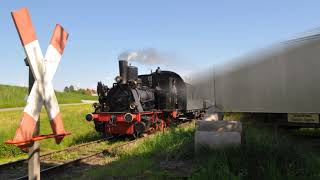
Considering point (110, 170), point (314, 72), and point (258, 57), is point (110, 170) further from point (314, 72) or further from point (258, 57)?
point (314, 72)

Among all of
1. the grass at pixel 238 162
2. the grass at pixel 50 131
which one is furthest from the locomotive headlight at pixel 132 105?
the grass at pixel 238 162

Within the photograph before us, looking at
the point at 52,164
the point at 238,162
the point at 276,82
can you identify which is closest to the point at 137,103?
the point at 52,164

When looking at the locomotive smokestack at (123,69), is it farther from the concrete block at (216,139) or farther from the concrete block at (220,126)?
the concrete block at (216,139)

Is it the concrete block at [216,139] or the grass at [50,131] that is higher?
the concrete block at [216,139]

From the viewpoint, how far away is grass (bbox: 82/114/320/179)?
536 cm

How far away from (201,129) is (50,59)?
4.70 meters

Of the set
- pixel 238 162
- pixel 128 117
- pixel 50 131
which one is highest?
pixel 128 117

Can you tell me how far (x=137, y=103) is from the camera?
1516 cm

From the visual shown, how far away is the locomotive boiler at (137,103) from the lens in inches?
576

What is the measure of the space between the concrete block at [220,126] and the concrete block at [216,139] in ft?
0.83

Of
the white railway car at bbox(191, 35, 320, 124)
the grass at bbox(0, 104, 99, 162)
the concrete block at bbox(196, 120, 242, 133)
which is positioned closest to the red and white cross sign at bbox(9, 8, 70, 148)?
the white railway car at bbox(191, 35, 320, 124)

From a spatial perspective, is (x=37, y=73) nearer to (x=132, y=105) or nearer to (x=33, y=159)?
(x=33, y=159)

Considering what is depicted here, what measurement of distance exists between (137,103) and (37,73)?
38.7 ft

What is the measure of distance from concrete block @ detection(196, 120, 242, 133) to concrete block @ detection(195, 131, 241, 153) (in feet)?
0.83
